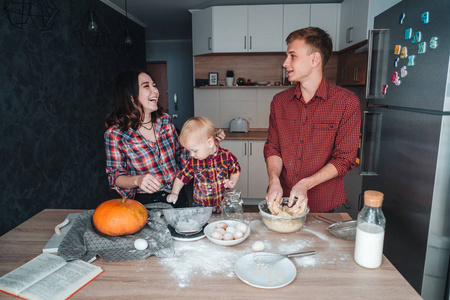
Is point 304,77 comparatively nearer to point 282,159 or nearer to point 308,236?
point 282,159

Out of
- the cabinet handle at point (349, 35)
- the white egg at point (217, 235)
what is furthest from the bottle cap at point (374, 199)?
the cabinet handle at point (349, 35)

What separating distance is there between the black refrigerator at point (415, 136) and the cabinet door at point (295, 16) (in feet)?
6.17

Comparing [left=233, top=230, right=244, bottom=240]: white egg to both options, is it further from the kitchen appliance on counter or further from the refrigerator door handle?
the kitchen appliance on counter

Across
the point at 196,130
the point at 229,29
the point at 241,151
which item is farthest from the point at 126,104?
the point at 229,29

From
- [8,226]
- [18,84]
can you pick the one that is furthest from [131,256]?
[18,84]

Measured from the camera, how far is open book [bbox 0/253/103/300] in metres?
0.85

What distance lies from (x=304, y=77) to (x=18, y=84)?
82.8 inches

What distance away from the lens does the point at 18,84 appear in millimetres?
2326

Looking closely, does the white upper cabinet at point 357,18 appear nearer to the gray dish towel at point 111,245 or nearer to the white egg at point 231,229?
the white egg at point 231,229

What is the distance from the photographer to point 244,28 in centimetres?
381

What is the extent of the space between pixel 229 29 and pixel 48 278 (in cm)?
351

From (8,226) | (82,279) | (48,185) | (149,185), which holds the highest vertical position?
(149,185)

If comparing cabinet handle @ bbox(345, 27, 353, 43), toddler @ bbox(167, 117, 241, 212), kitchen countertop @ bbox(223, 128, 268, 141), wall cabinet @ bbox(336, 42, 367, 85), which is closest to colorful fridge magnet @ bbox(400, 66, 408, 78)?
toddler @ bbox(167, 117, 241, 212)

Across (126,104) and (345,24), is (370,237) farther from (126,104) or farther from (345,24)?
(345,24)
